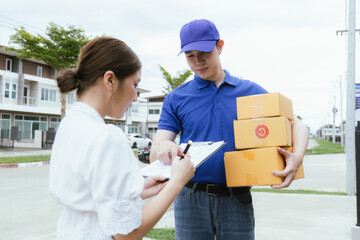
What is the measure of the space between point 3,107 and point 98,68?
100 ft

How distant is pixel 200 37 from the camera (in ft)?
6.53

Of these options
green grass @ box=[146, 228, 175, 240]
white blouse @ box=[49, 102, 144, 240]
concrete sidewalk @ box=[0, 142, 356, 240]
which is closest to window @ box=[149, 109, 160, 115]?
concrete sidewalk @ box=[0, 142, 356, 240]

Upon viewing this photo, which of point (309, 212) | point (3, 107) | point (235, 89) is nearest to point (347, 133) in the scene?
point (309, 212)

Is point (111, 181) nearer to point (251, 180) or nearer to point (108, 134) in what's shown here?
point (108, 134)

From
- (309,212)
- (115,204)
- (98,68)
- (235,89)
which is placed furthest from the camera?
(309,212)

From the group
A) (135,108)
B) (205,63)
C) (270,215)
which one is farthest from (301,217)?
(135,108)

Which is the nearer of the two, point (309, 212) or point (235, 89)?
point (235, 89)

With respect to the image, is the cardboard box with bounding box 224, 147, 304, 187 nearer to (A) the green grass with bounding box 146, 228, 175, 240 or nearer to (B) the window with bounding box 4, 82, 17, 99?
(A) the green grass with bounding box 146, 228, 175, 240

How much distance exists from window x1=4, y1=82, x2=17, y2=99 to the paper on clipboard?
31.6 m

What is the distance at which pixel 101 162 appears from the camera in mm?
1108

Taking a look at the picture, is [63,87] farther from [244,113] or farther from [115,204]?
[244,113]

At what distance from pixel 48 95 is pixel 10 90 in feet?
13.5

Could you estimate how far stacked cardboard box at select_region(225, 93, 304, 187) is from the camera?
182 centimetres

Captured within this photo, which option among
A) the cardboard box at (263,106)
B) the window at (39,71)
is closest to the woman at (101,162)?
the cardboard box at (263,106)
